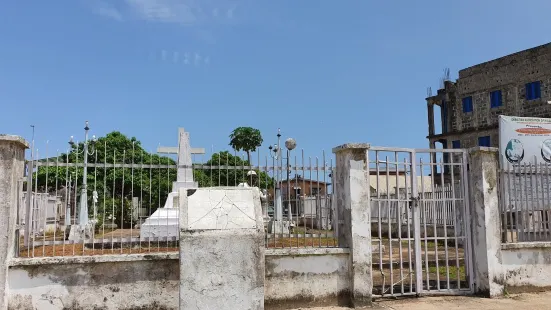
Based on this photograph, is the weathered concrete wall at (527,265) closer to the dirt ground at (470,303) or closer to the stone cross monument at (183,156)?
the dirt ground at (470,303)

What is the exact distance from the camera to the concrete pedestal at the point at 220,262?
4.58 metres

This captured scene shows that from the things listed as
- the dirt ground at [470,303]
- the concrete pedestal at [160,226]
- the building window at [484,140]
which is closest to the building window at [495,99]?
the building window at [484,140]

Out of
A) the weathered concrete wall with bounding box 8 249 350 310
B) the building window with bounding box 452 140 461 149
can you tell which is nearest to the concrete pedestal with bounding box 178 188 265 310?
the weathered concrete wall with bounding box 8 249 350 310

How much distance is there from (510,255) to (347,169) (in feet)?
10.9

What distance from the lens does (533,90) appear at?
28516mm

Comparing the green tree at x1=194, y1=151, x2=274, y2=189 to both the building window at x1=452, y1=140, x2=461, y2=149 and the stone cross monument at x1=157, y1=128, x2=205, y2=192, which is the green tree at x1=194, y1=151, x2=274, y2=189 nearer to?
the stone cross monument at x1=157, y1=128, x2=205, y2=192

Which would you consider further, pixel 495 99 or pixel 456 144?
pixel 456 144

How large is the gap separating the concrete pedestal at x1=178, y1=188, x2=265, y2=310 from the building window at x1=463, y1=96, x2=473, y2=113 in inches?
1243

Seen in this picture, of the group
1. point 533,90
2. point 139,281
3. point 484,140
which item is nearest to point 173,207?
point 139,281

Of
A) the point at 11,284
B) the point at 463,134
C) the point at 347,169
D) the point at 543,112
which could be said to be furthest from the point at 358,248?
the point at 463,134

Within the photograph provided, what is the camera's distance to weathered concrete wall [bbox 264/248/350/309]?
6500 millimetres

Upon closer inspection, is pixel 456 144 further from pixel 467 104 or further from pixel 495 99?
pixel 495 99

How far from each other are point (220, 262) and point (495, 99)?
30898 millimetres

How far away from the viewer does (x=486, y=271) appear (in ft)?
24.2
